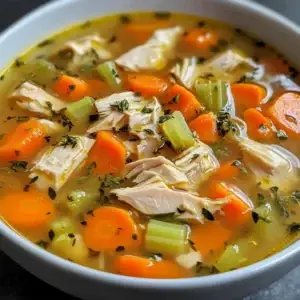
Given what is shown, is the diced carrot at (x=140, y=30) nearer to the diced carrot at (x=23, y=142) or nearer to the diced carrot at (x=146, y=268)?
the diced carrot at (x=23, y=142)

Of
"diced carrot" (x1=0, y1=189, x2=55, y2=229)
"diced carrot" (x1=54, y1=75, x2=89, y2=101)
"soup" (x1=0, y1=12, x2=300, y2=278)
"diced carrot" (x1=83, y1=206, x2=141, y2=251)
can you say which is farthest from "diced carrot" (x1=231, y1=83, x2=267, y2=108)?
"diced carrot" (x1=0, y1=189, x2=55, y2=229)

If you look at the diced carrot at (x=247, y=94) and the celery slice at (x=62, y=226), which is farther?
the diced carrot at (x=247, y=94)

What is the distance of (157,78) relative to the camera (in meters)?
2.14

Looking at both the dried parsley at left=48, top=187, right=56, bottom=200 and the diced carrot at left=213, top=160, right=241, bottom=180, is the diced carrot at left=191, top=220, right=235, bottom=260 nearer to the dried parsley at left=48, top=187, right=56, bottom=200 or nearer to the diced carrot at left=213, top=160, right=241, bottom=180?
the diced carrot at left=213, top=160, right=241, bottom=180

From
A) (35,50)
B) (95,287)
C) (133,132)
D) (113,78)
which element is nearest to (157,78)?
(113,78)

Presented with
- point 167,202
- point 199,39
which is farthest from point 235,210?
point 199,39

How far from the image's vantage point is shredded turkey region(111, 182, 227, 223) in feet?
5.70

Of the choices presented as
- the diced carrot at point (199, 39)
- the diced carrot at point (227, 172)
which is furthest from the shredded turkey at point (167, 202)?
the diced carrot at point (199, 39)

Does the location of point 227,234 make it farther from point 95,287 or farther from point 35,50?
point 35,50

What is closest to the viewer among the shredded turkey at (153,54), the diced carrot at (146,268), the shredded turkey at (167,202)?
the diced carrot at (146,268)

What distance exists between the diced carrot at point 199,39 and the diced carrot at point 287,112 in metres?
0.34

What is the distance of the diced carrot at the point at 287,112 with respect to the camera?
200 centimetres

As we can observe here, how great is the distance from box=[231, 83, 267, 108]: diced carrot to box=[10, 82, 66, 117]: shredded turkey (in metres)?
0.52

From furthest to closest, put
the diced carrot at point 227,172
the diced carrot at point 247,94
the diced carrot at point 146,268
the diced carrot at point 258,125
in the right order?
the diced carrot at point 247,94, the diced carrot at point 258,125, the diced carrot at point 227,172, the diced carrot at point 146,268
